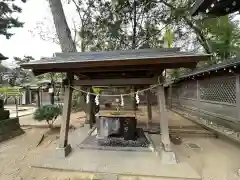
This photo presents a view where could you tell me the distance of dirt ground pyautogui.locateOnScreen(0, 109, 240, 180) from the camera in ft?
12.0

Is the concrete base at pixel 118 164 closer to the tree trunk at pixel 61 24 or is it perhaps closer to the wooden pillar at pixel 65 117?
the wooden pillar at pixel 65 117

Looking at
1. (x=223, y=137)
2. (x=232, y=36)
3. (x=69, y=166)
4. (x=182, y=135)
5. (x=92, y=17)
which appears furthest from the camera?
(x=92, y=17)

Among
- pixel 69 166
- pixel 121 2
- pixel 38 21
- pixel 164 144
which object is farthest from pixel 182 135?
pixel 38 21

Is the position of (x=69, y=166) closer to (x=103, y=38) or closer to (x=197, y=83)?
(x=197, y=83)

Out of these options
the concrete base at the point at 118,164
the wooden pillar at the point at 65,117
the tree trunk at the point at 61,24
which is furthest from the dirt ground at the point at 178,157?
the tree trunk at the point at 61,24

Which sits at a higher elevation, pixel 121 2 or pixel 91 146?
pixel 121 2

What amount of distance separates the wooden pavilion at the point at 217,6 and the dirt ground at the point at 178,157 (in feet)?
9.12

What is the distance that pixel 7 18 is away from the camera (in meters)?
9.24

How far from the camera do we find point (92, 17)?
13.6 m

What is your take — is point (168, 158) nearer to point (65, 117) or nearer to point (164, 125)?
point (164, 125)

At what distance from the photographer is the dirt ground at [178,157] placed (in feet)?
12.0

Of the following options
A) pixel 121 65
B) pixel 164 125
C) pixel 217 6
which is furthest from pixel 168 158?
pixel 217 6

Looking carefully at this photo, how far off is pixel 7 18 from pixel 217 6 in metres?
8.95

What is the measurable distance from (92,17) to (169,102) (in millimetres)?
8869
